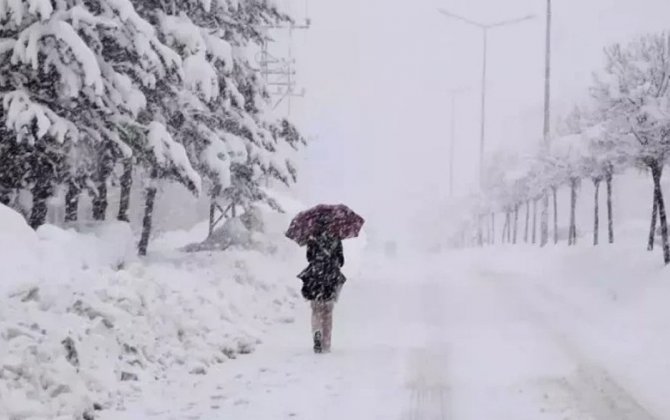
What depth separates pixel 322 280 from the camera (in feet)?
34.9

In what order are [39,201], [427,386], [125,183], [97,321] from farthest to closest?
1. [125,183]
2. [39,201]
3. [427,386]
4. [97,321]

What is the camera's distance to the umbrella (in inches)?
425

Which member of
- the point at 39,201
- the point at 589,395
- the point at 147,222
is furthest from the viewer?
the point at 147,222

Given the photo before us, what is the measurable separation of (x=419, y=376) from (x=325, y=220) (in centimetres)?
270

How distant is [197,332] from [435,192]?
139m

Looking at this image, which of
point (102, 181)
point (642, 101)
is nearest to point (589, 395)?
point (102, 181)

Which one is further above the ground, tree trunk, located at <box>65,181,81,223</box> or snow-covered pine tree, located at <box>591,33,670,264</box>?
snow-covered pine tree, located at <box>591,33,670,264</box>

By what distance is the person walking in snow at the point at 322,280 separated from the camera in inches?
416

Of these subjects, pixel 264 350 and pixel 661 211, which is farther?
pixel 661 211

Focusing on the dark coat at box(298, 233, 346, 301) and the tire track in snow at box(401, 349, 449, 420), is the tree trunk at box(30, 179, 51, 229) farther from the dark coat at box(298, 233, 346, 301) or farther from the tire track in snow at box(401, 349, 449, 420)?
the tire track in snow at box(401, 349, 449, 420)

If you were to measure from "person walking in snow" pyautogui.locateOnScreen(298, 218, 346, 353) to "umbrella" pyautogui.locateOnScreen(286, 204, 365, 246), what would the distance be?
53mm

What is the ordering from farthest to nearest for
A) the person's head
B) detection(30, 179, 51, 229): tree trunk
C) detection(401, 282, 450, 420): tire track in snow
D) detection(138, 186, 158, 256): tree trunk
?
1. detection(138, 186, 158, 256): tree trunk
2. detection(30, 179, 51, 229): tree trunk
3. the person's head
4. detection(401, 282, 450, 420): tire track in snow

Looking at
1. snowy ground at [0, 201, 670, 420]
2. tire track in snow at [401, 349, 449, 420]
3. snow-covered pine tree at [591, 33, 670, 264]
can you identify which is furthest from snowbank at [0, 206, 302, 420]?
snow-covered pine tree at [591, 33, 670, 264]

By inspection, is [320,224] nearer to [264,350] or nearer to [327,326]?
[327,326]
